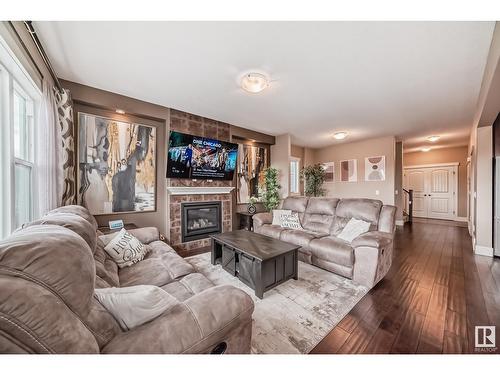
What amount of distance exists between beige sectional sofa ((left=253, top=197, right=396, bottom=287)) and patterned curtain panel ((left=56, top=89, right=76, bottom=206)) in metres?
2.82

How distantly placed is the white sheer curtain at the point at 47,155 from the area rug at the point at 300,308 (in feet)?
6.49

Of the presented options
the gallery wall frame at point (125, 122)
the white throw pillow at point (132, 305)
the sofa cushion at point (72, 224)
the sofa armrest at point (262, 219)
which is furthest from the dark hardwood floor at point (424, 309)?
the gallery wall frame at point (125, 122)

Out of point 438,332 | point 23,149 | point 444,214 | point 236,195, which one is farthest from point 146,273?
point 444,214

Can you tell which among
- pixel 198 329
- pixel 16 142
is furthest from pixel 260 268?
pixel 16 142

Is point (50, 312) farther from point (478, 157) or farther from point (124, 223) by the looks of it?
point (478, 157)

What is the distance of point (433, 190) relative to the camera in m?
7.06

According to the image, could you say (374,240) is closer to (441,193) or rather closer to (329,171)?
(329,171)

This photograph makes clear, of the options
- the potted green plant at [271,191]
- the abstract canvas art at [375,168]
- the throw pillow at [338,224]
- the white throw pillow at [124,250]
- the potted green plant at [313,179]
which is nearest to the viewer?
the white throw pillow at [124,250]

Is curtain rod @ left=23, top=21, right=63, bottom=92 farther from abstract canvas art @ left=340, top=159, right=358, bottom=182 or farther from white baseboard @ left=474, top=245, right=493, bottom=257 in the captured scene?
white baseboard @ left=474, top=245, right=493, bottom=257

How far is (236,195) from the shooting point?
464 cm

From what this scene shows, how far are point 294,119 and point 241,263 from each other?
2.95m

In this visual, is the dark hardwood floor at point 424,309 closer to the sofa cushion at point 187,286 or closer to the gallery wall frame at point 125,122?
the sofa cushion at point 187,286

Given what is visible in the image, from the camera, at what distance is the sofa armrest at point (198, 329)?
2.58 ft

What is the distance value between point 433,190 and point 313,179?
15.5 feet
